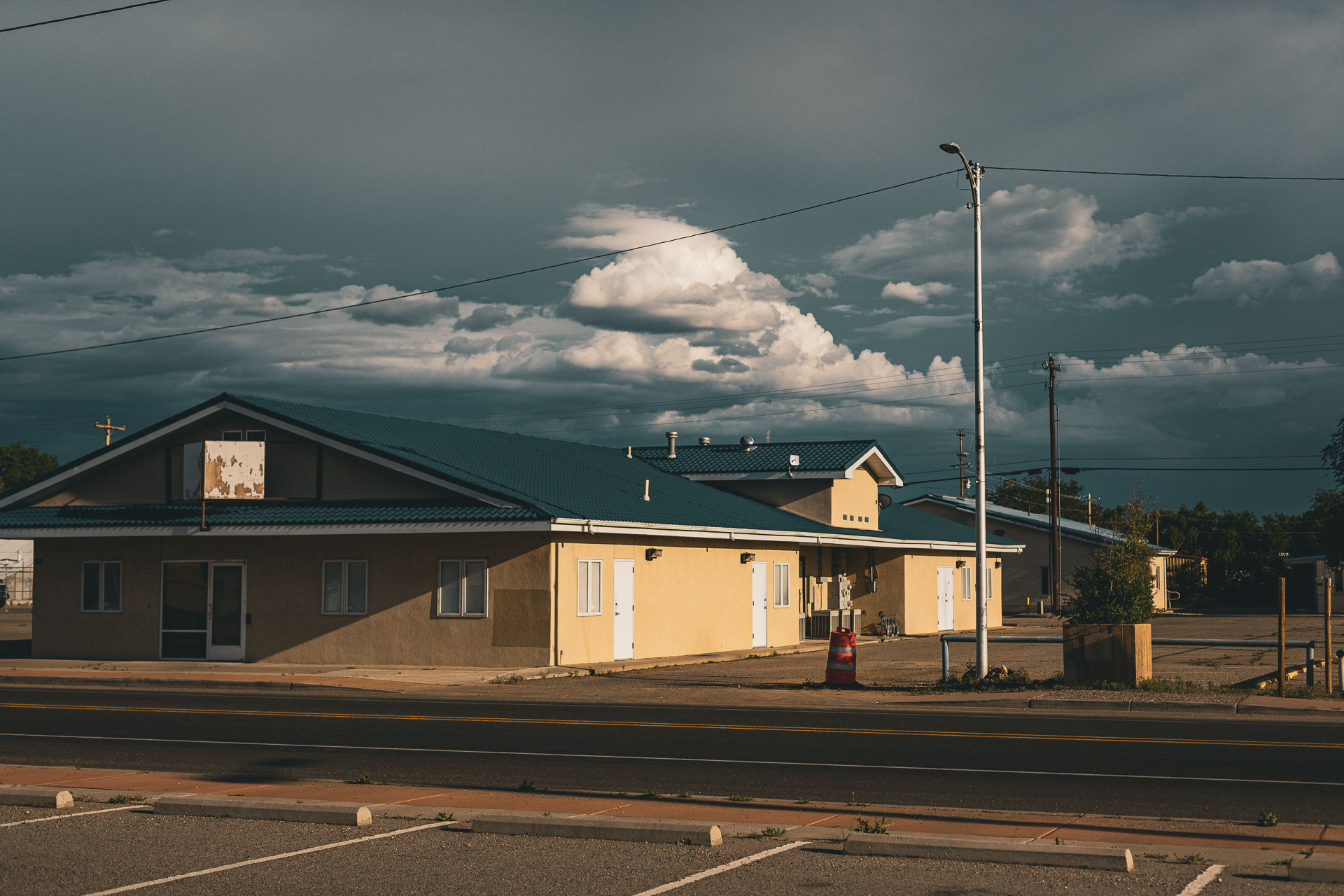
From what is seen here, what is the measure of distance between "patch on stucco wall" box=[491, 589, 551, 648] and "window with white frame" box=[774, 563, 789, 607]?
11703mm

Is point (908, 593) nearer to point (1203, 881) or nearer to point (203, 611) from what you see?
point (203, 611)

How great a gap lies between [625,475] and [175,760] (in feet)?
84.7

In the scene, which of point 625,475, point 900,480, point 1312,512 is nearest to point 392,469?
point 625,475

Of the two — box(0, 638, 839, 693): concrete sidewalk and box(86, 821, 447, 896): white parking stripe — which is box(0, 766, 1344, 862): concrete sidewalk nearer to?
box(86, 821, 447, 896): white parking stripe

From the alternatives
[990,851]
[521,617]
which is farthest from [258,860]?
[521,617]

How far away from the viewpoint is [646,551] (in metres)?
31.9

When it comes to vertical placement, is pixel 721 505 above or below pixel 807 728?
above

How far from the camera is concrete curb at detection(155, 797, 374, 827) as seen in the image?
10055 mm

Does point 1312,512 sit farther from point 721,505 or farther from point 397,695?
point 397,695

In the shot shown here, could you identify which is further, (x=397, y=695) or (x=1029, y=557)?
(x=1029, y=557)

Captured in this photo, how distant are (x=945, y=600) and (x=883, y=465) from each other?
263 inches

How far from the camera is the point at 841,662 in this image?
24234 millimetres

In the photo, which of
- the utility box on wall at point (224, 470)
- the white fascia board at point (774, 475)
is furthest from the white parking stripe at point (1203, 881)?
the white fascia board at point (774, 475)

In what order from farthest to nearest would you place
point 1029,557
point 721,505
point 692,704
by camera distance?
point 1029,557 → point 721,505 → point 692,704
